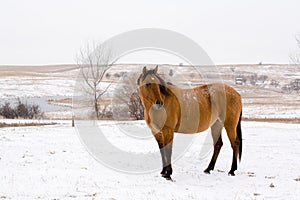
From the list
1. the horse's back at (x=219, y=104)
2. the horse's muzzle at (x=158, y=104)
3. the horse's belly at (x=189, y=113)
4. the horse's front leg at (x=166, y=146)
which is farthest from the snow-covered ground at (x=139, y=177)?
the horse's muzzle at (x=158, y=104)

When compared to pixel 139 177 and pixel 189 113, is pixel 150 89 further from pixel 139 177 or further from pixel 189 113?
pixel 139 177

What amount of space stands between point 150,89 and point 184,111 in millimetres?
1123

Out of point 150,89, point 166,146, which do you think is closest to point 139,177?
point 166,146

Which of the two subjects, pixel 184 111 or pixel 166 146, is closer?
pixel 166 146


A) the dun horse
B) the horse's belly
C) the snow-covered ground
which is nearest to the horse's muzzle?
the dun horse

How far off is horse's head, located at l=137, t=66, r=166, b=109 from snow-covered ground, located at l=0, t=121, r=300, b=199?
1.53m

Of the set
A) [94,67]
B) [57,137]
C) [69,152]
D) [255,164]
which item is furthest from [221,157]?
[94,67]

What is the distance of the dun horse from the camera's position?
6020mm

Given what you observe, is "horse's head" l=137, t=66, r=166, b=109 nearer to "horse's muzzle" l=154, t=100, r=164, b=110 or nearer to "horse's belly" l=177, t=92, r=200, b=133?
"horse's muzzle" l=154, t=100, r=164, b=110

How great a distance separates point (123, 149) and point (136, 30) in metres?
4.15

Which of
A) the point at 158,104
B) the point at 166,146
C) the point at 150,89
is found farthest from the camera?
the point at 166,146

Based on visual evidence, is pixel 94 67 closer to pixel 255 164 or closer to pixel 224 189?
pixel 255 164

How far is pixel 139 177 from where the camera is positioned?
21.4 feet

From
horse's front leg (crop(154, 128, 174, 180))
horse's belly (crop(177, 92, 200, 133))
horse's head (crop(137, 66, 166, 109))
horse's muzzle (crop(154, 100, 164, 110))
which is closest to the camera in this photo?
horse's head (crop(137, 66, 166, 109))
